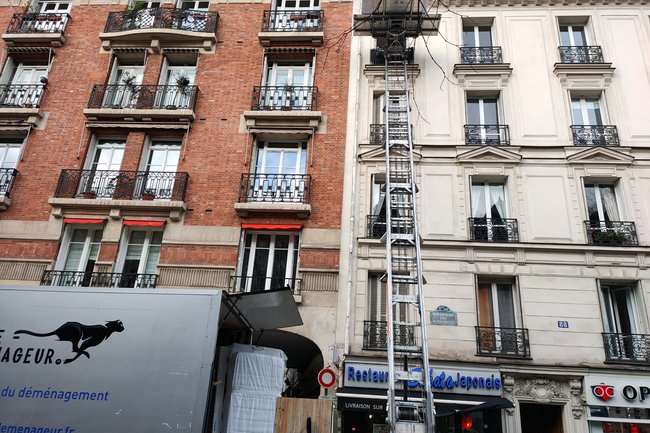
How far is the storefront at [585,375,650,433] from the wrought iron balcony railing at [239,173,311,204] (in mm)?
8652

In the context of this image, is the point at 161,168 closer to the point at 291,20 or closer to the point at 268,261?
the point at 268,261

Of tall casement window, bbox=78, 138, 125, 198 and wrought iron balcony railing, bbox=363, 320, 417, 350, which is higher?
tall casement window, bbox=78, 138, 125, 198

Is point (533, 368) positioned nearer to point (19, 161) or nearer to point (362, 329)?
point (362, 329)

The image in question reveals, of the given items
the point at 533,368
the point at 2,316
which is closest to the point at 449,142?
the point at 533,368

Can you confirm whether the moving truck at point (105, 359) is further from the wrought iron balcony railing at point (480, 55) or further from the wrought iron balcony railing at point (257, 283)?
the wrought iron balcony railing at point (480, 55)

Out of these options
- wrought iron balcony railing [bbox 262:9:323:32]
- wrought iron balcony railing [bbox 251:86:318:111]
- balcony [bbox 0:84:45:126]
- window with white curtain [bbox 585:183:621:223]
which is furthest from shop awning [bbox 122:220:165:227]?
window with white curtain [bbox 585:183:621:223]

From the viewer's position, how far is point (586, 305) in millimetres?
11656

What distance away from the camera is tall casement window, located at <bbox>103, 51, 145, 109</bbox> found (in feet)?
49.1

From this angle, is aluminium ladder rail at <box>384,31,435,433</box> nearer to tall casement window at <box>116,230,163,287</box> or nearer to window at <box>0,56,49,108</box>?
tall casement window at <box>116,230,163,287</box>

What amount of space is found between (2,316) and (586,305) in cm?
1230

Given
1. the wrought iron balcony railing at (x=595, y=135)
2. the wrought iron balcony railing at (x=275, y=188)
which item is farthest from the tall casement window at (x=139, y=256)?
the wrought iron balcony railing at (x=595, y=135)

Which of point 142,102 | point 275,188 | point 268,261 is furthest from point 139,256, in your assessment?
point 142,102

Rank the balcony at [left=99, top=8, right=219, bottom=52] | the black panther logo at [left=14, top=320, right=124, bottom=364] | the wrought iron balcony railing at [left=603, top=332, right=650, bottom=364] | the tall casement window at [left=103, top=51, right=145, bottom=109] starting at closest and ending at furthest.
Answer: the black panther logo at [left=14, top=320, right=124, bottom=364] → the wrought iron balcony railing at [left=603, top=332, right=650, bottom=364] → the tall casement window at [left=103, top=51, right=145, bottom=109] → the balcony at [left=99, top=8, right=219, bottom=52]

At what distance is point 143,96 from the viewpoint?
14898 millimetres
